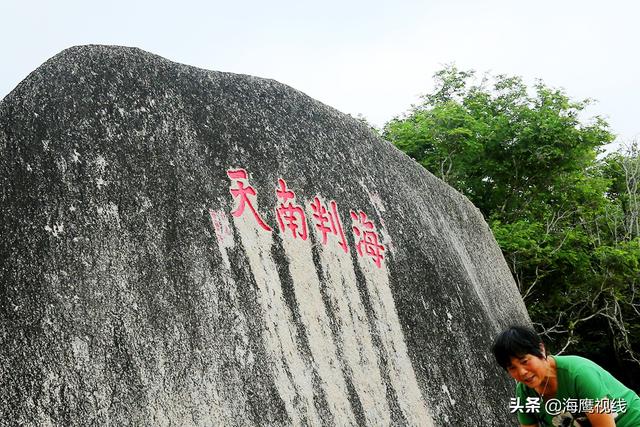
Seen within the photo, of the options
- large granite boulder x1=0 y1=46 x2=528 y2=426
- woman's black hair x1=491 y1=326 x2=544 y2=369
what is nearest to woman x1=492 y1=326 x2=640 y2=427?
woman's black hair x1=491 y1=326 x2=544 y2=369

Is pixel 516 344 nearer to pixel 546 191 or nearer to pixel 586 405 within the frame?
pixel 586 405

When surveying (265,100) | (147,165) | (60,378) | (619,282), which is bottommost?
(619,282)

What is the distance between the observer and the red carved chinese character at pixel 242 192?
3.60m

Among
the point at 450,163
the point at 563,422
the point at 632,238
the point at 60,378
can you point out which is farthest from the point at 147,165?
the point at 632,238

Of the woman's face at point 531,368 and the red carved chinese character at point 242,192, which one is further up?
the red carved chinese character at point 242,192

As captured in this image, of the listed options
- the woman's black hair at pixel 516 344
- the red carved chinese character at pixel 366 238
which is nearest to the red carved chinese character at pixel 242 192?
the red carved chinese character at pixel 366 238

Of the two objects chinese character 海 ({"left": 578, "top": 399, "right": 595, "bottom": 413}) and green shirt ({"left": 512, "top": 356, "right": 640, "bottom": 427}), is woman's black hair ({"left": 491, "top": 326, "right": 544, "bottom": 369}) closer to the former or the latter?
green shirt ({"left": 512, "top": 356, "right": 640, "bottom": 427})

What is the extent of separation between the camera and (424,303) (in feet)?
14.9

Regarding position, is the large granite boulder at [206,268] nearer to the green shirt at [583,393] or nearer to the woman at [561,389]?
the woman at [561,389]

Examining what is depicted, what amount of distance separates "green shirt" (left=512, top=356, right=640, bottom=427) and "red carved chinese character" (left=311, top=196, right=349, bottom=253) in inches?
75.6

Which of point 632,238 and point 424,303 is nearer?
point 424,303

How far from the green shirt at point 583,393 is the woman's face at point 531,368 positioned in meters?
0.05

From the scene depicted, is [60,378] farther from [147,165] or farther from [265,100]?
[265,100]

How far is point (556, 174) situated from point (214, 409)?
10300mm
